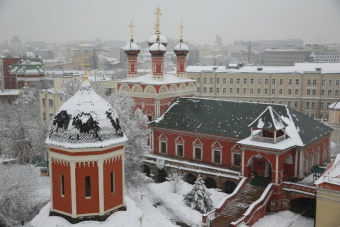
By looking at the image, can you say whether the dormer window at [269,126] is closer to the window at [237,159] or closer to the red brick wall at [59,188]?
the window at [237,159]

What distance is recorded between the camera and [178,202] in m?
24.2

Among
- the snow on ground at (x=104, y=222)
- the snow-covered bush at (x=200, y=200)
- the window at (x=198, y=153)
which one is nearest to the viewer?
the snow on ground at (x=104, y=222)

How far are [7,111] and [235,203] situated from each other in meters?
26.3

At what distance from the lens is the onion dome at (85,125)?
12.7 m

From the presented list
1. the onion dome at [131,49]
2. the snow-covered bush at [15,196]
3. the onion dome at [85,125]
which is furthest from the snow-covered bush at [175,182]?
the onion dome at [131,49]

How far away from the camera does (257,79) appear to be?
2077 inches

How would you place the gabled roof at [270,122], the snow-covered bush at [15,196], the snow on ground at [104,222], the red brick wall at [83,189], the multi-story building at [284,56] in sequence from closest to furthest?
1. the snow on ground at [104,222]
2. the red brick wall at [83,189]
3. the snow-covered bush at [15,196]
4. the gabled roof at [270,122]
5. the multi-story building at [284,56]

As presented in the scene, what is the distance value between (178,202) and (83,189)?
12229 millimetres

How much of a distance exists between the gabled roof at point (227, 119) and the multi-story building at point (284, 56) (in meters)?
85.9

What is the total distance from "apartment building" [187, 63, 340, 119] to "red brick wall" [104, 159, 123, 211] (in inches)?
1638

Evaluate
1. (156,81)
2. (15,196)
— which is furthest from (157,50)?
(15,196)

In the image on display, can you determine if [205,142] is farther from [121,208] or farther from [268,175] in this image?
[121,208]

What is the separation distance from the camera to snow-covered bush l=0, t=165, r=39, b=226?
762 inches

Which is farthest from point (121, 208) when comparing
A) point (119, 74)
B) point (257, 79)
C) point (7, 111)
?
point (119, 74)
